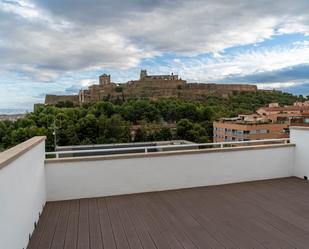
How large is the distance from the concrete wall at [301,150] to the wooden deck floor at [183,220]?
0.60 meters

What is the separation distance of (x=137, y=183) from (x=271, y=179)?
2085 mm

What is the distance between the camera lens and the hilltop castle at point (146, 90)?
46.6 metres

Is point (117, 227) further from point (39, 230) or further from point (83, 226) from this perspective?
point (39, 230)

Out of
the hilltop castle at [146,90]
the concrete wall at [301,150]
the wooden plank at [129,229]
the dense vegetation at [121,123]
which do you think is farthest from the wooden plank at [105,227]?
the hilltop castle at [146,90]

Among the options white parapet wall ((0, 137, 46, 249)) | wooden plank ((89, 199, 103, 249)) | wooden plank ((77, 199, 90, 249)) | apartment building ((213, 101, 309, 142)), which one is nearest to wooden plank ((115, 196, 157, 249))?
wooden plank ((89, 199, 103, 249))

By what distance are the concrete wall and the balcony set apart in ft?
0.05

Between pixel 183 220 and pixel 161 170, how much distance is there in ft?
3.13

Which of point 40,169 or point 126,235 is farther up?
point 40,169

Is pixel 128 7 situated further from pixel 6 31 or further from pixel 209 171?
Answer: pixel 6 31

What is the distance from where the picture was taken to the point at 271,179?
142 inches

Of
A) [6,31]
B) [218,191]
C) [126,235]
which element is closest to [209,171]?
[218,191]

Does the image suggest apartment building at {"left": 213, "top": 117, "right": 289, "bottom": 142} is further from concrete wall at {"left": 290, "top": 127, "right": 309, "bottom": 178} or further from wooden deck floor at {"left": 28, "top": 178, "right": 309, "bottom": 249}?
wooden deck floor at {"left": 28, "top": 178, "right": 309, "bottom": 249}

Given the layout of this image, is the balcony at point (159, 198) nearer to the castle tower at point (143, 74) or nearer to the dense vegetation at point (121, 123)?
the dense vegetation at point (121, 123)

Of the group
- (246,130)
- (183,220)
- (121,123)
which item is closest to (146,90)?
(121,123)
